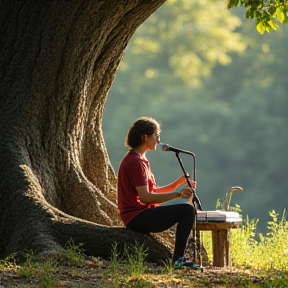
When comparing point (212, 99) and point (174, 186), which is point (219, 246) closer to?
point (174, 186)

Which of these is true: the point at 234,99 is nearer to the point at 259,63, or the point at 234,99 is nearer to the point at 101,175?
the point at 259,63

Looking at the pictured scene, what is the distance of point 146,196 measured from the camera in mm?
7891

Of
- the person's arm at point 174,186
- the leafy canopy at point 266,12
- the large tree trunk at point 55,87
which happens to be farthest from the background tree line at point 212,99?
the person's arm at point 174,186

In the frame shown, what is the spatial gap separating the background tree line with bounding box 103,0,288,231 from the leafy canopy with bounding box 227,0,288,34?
22928 mm

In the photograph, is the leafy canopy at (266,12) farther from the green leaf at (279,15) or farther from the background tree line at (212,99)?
the background tree line at (212,99)

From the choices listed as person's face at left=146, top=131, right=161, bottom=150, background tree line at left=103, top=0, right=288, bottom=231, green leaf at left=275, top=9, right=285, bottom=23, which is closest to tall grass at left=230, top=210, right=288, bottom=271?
person's face at left=146, top=131, right=161, bottom=150

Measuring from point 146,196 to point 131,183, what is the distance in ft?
0.77

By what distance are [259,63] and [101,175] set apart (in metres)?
28.5

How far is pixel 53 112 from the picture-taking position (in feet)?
31.4

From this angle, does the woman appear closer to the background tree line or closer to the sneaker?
the sneaker

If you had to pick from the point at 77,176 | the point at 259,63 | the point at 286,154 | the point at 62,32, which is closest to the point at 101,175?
the point at 77,176

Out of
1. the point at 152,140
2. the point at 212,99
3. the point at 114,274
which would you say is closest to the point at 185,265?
the point at 114,274

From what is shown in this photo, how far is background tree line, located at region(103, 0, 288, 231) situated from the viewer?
34.1m

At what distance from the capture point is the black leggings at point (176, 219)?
25.5 feet
